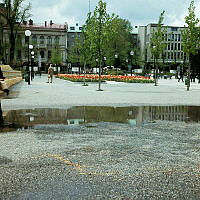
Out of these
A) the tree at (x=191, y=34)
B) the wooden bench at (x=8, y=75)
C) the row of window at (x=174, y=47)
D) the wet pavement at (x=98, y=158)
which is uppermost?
the row of window at (x=174, y=47)

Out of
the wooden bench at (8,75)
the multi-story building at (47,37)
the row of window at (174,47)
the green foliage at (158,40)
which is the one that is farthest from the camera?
the row of window at (174,47)

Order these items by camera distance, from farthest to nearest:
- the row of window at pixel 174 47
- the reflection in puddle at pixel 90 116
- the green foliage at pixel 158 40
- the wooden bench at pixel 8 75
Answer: the row of window at pixel 174 47 → the green foliage at pixel 158 40 → the wooden bench at pixel 8 75 → the reflection in puddle at pixel 90 116

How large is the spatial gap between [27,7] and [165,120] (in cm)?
3565

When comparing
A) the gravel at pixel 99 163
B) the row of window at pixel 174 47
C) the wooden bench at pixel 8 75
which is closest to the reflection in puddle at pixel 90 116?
the gravel at pixel 99 163

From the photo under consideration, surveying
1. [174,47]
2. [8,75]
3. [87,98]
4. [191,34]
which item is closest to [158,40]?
[191,34]

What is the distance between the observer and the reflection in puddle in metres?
7.91

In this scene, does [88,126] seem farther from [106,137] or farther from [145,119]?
[145,119]

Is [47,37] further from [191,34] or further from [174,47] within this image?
[191,34]

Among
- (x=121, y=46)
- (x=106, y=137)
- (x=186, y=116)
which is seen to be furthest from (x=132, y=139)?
(x=121, y=46)

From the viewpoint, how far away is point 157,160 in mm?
4582

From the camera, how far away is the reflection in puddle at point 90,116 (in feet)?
26.0

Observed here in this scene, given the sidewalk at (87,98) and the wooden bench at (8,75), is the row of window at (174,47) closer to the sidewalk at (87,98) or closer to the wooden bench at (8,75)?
the wooden bench at (8,75)

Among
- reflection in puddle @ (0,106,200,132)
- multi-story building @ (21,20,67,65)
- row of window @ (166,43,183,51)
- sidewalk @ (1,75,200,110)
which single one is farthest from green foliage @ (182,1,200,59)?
row of window @ (166,43,183,51)

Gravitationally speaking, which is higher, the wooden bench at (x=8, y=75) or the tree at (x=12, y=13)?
the tree at (x=12, y=13)
